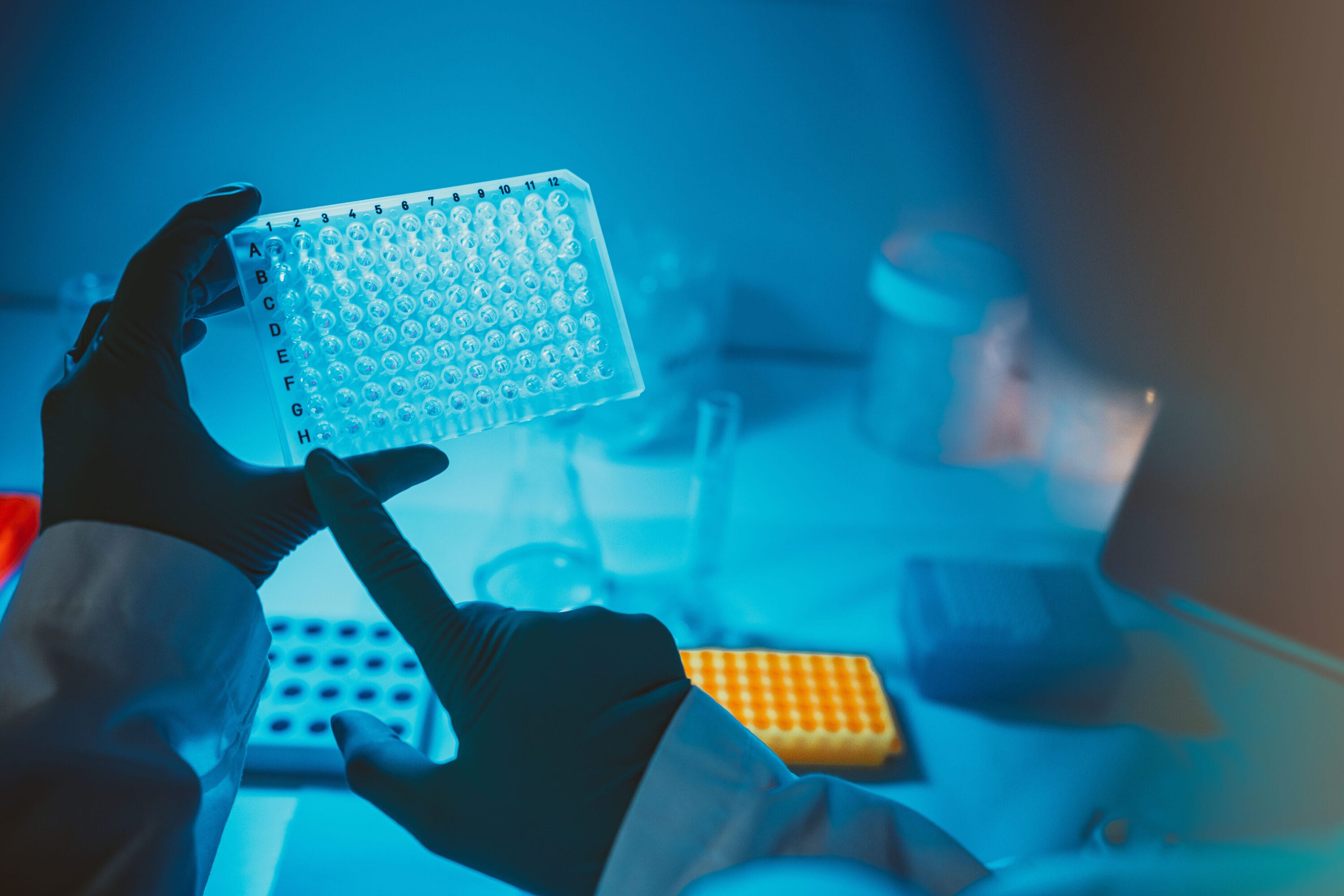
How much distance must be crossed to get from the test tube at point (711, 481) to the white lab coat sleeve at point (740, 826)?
0.39 metres

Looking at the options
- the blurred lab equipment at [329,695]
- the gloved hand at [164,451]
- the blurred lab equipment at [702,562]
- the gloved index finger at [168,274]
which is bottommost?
the blurred lab equipment at [329,695]

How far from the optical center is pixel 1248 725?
3.05 ft

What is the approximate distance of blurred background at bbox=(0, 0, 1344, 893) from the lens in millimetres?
952

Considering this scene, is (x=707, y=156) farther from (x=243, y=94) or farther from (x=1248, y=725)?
(x=1248, y=725)

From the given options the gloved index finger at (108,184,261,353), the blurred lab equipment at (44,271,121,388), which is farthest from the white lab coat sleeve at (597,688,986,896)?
the blurred lab equipment at (44,271,121,388)

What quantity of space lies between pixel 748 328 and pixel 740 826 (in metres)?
1.04

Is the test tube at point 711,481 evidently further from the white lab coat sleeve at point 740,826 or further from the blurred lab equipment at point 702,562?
the white lab coat sleeve at point 740,826

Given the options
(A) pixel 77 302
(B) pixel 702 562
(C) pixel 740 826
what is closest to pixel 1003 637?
(B) pixel 702 562

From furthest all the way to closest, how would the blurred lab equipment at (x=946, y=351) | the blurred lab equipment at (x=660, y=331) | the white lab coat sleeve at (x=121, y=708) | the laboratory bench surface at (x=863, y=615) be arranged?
the blurred lab equipment at (x=660, y=331) → the blurred lab equipment at (x=946, y=351) → the laboratory bench surface at (x=863, y=615) → the white lab coat sleeve at (x=121, y=708)

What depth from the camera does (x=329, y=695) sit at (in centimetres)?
85

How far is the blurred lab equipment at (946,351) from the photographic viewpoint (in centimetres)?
117

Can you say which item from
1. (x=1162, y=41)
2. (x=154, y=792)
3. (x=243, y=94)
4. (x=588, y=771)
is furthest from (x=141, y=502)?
(x=1162, y=41)

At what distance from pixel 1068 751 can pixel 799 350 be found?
0.82 m

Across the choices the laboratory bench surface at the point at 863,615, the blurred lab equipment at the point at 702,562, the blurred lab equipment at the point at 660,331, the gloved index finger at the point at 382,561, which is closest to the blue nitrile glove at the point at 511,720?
the gloved index finger at the point at 382,561
